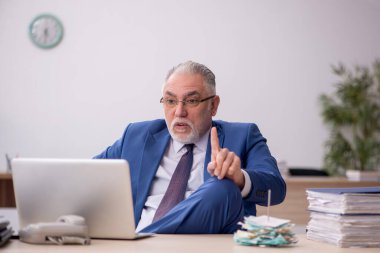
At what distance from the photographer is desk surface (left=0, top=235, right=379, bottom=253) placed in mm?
1843

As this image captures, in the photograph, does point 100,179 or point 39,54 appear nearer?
point 100,179

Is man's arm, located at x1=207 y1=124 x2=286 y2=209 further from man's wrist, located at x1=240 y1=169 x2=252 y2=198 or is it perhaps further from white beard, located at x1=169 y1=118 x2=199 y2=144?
white beard, located at x1=169 y1=118 x2=199 y2=144

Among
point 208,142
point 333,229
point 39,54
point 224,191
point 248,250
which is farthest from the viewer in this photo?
point 39,54

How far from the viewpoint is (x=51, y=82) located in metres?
8.75

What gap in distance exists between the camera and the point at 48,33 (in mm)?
8641

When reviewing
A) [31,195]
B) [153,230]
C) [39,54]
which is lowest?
[153,230]

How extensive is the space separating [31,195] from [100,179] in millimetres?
204

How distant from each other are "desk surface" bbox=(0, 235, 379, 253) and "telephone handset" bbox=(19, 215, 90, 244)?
0.07 ft

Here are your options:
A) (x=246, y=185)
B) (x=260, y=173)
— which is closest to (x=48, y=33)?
(x=260, y=173)

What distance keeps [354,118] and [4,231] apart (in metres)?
7.37

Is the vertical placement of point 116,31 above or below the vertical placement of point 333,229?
above

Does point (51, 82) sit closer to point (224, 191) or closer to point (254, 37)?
point (254, 37)

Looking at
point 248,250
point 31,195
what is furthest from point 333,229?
point 31,195

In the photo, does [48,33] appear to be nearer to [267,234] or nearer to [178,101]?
[178,101]
